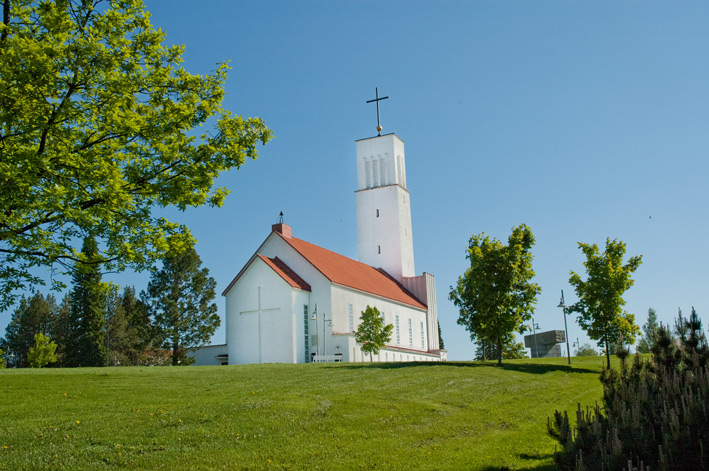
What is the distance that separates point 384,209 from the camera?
6031 centimetres

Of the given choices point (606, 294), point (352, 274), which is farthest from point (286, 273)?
point (606, 294)

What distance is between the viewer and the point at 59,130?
1210cm

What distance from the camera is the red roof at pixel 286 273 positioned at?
3984 cm

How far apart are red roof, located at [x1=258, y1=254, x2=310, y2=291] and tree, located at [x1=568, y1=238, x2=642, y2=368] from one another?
663 inches

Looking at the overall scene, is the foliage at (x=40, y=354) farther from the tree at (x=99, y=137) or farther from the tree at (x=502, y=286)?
the tree at (x=99, y=137)

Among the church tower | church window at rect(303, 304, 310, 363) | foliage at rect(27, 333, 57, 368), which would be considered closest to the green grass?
church window at rect(303, 304, 310, 363)

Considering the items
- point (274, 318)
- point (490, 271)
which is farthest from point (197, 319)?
point (490, 271)

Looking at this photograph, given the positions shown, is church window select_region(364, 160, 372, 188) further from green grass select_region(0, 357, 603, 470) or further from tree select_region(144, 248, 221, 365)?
green grass select_region(0, 357, 603, 470)

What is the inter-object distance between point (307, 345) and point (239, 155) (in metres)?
27.3

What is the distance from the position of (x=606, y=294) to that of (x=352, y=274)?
20005mm

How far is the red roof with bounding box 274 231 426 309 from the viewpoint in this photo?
4343cm

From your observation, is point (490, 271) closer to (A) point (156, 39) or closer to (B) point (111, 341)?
(A) point (156, 39)

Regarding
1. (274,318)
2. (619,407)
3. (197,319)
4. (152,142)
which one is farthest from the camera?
(197,319)

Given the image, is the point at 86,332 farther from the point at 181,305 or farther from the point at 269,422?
the point at 269,422
